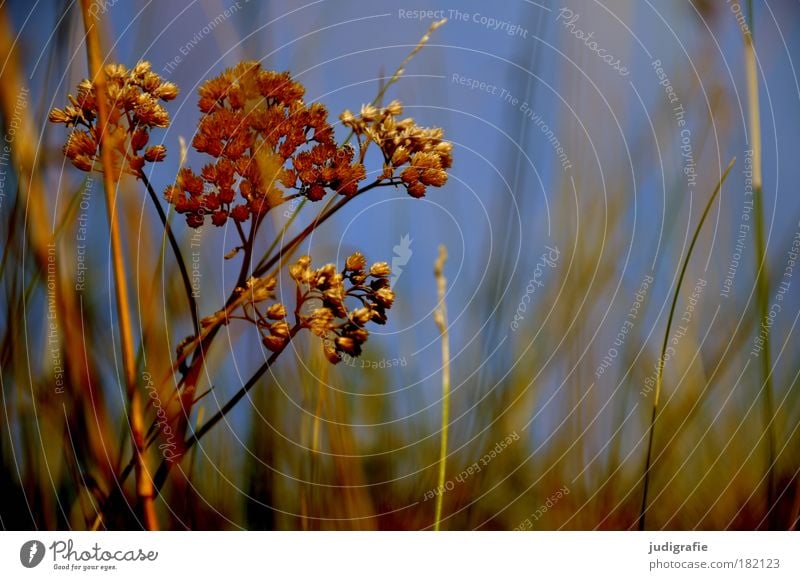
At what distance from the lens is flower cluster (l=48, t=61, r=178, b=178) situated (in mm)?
720

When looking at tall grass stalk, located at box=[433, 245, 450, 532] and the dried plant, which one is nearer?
the dried plant

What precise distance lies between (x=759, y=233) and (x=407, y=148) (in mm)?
480

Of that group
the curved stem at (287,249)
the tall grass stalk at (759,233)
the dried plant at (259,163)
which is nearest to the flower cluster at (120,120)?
the dried plant at (259,163)

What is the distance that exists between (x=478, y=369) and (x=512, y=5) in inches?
Result: 17.8

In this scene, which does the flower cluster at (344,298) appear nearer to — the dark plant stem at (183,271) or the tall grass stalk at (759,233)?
the dark plant stem at (183,271)

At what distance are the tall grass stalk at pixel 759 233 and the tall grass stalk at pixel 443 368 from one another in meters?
0.39

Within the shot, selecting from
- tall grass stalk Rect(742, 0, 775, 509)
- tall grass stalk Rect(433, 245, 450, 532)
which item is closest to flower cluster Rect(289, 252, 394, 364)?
tall grass stalk Rect(433, 245, 450, 532)

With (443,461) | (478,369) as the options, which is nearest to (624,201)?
(478,369)

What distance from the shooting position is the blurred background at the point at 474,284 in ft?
2.75

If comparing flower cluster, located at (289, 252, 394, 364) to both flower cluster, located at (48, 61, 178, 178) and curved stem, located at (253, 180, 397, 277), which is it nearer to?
curved stem, located at (253, 180, 397, 277)

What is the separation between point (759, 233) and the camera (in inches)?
36.0

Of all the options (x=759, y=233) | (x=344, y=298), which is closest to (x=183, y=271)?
(x=344, y=298)

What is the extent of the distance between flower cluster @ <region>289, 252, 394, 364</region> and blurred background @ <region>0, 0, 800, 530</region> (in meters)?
0.08

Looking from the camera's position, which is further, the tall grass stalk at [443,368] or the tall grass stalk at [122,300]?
the tall grass stalk at [443,368]
